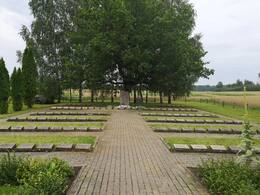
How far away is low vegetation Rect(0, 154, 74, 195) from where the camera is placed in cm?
671

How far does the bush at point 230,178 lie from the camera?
712 cm

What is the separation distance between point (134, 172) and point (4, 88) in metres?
22.4

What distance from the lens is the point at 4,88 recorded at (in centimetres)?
2953

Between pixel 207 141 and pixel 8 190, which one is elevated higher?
pixel 8 190

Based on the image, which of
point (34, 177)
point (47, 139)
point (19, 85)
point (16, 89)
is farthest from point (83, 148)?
point (19, 85)

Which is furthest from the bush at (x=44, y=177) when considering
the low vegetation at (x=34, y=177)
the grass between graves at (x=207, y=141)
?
the grass between graves at (x=207, y=141)

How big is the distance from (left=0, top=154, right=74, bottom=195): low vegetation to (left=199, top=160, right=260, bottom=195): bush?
8.98ft

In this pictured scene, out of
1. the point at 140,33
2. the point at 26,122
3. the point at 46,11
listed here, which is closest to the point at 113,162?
the point at 26,122

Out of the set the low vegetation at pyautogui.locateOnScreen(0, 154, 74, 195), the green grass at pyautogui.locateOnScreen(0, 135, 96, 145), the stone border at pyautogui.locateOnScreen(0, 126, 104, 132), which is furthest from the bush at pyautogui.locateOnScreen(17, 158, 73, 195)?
the stone border at pyautogui.locateOnScreen(0, 126, 104, 132)

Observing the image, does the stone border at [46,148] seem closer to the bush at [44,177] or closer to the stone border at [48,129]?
the bush at [44,177]

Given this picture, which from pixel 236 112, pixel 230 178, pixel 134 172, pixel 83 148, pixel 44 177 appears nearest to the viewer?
pixel 44 177

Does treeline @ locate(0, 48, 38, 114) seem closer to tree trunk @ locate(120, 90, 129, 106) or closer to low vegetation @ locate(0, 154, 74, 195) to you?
tree trunk @ locate(120, 90, 129, 106)

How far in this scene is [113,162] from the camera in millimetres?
10336

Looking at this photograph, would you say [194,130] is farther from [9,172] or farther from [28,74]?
[28,74]
